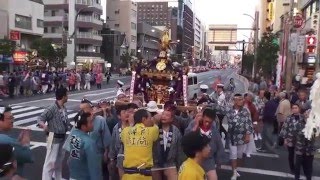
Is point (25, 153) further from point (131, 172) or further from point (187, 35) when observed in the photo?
point (187, 35)

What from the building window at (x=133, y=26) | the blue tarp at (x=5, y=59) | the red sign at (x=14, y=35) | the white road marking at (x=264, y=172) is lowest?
the white road marking at (x=264, y=172)

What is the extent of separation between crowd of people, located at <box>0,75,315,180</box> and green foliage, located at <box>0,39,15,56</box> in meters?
28.5

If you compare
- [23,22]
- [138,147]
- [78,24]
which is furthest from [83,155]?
[78,24]

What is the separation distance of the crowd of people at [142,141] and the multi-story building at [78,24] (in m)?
57.4

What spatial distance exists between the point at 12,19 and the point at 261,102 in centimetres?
3633

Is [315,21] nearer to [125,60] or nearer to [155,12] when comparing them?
[125,60]

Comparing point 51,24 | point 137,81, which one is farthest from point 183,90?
point 51,24

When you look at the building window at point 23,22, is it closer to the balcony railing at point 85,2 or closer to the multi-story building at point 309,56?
the balcony railing at point 85,2

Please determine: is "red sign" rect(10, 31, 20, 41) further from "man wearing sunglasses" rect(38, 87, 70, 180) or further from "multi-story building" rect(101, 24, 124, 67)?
"multi-story building" rect(101, 24, 124, 67)

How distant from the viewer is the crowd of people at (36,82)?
1017 inches

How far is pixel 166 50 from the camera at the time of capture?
47.0ft

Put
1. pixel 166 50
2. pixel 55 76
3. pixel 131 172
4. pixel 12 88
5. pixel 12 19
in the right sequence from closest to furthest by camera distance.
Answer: pixel 131 172 < pixel 166 50 < pixel 12 88 < pixel 55 76 < pixel 12 19

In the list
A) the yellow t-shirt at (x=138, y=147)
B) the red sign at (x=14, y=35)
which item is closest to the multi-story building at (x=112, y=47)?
the red sign at (x=14, y=35)

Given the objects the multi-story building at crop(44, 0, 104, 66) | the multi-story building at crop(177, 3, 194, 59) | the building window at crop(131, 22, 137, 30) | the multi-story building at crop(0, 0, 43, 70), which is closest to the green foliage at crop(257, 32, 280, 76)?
the multi-story building at crop(0, 0, 43, 70)
